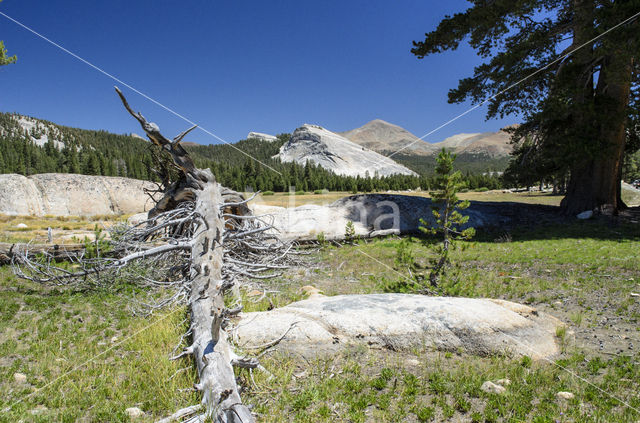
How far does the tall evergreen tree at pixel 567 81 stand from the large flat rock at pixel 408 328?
12.8 meters

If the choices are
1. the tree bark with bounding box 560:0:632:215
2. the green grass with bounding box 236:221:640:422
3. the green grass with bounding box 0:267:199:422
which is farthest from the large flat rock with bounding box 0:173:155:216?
the tree bark with bounding box 560:0:632:215

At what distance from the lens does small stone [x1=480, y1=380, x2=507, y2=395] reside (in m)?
3.41

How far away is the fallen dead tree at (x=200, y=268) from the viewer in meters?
3.02

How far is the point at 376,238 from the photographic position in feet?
47.8

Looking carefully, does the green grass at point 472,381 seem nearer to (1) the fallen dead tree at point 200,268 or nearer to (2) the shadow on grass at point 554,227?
(1) the fallen dead tree at point 200,268

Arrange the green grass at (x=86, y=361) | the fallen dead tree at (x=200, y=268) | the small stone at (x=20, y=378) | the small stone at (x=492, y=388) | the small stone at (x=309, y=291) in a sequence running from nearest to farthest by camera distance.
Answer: the fallen dead tree at (x=200, y=268), the green grass at (x=86, y=361), the small stone at (x=492, y=388), the small stone at (x=20, y=378), the small stone at (x=309, y=291)

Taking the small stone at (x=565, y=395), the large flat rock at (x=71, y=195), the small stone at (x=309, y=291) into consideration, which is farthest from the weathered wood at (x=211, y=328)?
the large flat rock at (x=71, y=195)

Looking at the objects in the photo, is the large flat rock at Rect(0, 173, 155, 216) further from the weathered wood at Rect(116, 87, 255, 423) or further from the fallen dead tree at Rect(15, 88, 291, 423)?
the weathered wood at Rect(116, 87, 255, 423)

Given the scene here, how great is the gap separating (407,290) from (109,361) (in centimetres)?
581

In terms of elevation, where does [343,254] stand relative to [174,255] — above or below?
below

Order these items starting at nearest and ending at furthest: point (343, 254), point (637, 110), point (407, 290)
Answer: point (407, 290), point (343, 254), point (637, 110)

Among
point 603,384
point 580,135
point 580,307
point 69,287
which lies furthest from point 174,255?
point 580,135

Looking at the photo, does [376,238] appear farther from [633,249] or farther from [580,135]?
[580,135]

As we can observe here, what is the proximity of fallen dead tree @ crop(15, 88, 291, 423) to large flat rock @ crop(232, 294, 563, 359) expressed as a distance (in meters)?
0.80
